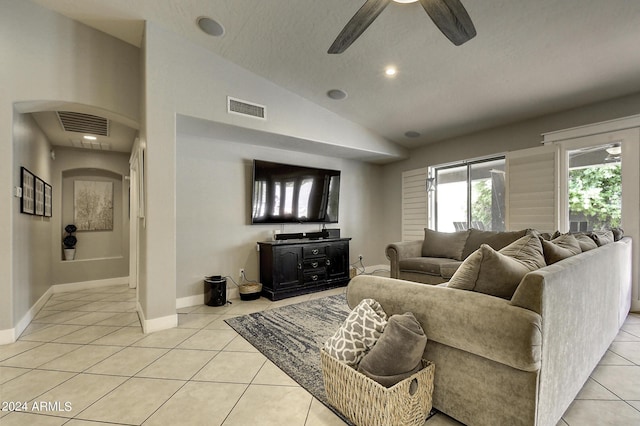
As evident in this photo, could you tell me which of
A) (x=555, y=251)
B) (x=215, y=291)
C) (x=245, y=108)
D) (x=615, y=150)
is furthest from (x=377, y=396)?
(x=615, y=150)

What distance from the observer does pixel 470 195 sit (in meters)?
4.90

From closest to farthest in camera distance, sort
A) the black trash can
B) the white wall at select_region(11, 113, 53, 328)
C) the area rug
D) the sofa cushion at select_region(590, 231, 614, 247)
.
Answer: the area rug < the sofa cushion at select_region(590, 231, 614, 247) < the white wall at select_region(11, 113, 53, 328) < the black trash can

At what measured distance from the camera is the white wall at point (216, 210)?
12.0 feet

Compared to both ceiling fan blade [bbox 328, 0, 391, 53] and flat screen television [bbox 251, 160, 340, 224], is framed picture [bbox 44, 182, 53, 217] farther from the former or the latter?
ceiling fan blade [bbox 328, 0, 391, 53]

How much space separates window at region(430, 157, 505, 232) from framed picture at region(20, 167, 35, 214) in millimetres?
5660

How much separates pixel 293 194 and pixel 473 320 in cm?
347

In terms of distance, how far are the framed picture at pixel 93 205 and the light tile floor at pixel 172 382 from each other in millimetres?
2394

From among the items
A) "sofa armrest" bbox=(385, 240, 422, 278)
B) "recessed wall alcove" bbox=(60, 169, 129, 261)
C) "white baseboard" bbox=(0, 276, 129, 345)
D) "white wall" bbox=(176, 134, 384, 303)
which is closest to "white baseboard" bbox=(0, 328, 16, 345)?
"white baseboard" bbox=(0, 276, 129, 345)

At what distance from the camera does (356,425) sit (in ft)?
4.66

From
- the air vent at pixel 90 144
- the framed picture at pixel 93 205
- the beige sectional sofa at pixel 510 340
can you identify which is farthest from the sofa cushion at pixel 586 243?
the framed picture at pixel 93 205

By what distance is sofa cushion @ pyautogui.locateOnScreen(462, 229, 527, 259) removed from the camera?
3.36m

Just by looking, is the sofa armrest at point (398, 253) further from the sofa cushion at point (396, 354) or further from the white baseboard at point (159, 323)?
the white baseboard at point (159, 323)

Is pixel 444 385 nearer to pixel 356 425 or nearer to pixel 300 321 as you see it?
pixel 356 425

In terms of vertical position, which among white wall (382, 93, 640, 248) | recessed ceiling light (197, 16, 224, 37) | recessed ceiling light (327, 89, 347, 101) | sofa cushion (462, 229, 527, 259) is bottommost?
sofa cushion (462, 229, 527, 259)
